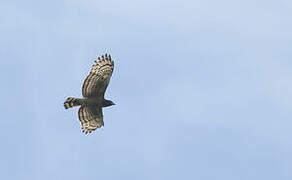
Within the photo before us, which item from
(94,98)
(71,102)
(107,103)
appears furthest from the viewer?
(107,103)

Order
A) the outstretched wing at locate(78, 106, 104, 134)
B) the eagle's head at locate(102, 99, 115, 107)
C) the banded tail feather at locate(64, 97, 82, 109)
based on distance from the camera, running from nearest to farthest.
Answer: the banded tail feather at locate(64, 97, 82, 109) < the outstretched wing at locate(78, 106, 104, 134) < the eagle's head at locate(102, 99, 115, 107)

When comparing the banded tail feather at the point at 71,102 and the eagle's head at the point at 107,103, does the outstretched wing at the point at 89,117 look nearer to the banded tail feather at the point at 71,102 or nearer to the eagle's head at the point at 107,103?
the eagle's head at the point at 107,103

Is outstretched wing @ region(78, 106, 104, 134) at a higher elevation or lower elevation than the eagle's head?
lower

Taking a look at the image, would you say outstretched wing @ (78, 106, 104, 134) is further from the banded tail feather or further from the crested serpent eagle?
the banded tail feather

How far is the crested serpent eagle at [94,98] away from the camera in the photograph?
61.5 meters

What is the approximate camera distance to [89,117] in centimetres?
6275

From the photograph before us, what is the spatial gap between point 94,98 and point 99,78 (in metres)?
1.67

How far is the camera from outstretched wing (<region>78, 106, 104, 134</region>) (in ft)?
205

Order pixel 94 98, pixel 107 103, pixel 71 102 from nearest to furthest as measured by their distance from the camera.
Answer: pixel 71 102
pixel 94 98
pixel 107 103

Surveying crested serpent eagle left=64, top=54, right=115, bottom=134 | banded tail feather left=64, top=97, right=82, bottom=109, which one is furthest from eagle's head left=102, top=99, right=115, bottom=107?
banded tail feather left=64, top=97, right=82, bottom=109

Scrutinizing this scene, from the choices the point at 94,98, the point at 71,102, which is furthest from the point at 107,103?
the point at 71,102

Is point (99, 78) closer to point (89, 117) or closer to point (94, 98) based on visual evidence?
point (94, 98)

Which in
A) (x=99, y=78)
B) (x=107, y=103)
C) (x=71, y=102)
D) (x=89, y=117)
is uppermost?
(x=99, y=78)

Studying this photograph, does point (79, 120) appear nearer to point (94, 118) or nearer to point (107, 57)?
point (94, 118)
